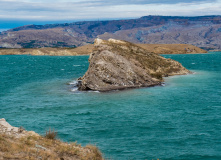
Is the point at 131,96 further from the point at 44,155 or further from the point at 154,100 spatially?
the point at 44,155

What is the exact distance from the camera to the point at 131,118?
33.7 meters

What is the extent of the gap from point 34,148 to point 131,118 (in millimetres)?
18069

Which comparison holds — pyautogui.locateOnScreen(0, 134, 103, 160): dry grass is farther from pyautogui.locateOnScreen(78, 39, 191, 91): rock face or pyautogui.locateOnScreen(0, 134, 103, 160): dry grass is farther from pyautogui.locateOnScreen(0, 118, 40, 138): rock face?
pyautogui.locateOnScreen(78, 39, 191, 91): rock face

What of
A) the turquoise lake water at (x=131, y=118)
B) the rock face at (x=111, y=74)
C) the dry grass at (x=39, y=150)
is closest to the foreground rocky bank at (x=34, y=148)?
→ the dry grass at (x=39, y=150)

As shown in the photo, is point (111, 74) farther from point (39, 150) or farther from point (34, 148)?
point (39, 150)

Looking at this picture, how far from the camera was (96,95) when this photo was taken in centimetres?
4803

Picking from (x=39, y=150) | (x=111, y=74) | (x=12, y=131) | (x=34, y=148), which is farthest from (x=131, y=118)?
(x=111, y=74)

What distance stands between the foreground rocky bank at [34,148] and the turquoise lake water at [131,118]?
182 inches

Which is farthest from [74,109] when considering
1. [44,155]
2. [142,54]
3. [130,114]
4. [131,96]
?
[142,54]

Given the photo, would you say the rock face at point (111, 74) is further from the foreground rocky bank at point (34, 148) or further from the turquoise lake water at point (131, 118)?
the foreground rocky bank at point (34, 148)

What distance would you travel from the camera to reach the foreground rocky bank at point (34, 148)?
15.7 m

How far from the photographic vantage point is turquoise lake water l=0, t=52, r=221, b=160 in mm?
24484

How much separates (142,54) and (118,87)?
91.8ft

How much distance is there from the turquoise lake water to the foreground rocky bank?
182 inches
